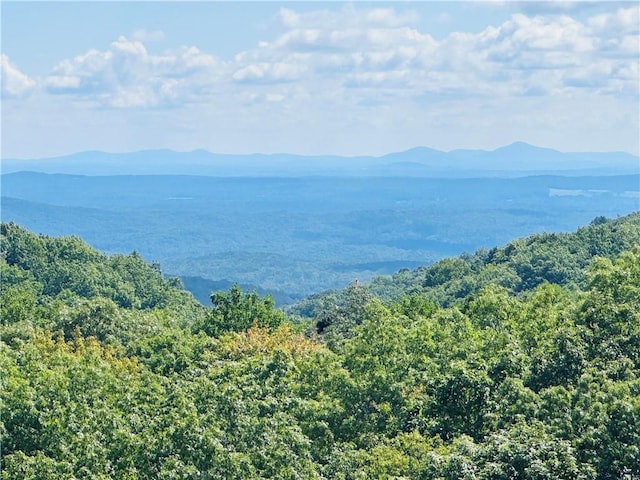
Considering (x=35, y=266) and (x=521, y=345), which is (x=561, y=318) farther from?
(x=35, y=266)

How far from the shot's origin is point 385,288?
133 metres

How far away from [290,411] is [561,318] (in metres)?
8.68

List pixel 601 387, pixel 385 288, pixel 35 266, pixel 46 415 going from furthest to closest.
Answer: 1. pixel 385 288
2. pixel 35 266
3. pixel 46 415
4. pixel 601 387

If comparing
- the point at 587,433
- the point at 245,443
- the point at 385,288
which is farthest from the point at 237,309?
the point at 385,288

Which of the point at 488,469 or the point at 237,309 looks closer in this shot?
the point at 488,469

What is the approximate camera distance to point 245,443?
24.0 metres

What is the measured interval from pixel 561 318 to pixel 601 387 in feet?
23.9

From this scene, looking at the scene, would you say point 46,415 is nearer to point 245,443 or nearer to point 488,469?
point 245,443

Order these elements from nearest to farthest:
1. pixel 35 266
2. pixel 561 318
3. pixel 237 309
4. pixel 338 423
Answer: pixel 338 423 → pixel 561 318 → pixel 237 309 → pixel 35 266

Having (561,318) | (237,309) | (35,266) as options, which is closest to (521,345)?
(561,318)

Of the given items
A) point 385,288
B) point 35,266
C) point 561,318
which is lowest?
point 385,288

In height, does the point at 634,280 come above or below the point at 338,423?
above

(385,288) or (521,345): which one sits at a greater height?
(521,345)

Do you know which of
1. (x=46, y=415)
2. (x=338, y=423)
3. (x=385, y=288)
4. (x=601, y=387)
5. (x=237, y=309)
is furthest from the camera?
(x=385, y=288)
